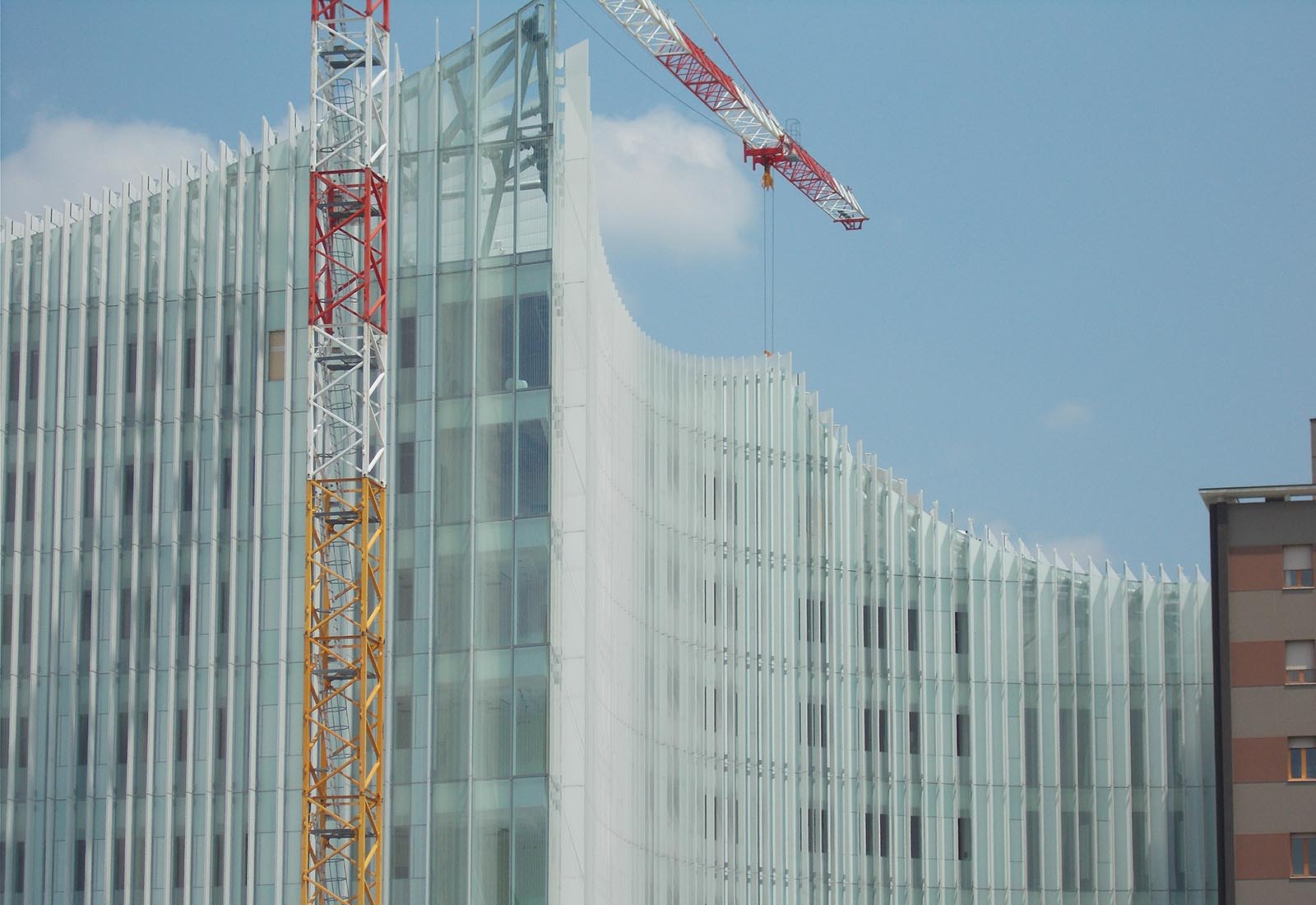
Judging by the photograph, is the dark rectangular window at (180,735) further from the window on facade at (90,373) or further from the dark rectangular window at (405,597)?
the window on facade at (90,373)

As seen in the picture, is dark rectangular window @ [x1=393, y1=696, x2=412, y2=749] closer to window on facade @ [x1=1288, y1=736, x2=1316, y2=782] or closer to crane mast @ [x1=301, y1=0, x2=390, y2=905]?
crane mast @ [x1=301, y1=0, x2=390, y2=905]

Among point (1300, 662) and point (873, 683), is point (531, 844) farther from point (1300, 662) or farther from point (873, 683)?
point (1300, 662)

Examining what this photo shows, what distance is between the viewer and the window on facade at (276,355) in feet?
243

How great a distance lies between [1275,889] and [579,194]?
125ft

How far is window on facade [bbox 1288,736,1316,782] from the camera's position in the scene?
7938 centimetres

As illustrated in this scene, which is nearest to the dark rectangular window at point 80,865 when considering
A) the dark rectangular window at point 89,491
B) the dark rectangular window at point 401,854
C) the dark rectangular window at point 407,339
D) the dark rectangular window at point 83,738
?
the dark rectangular window at point 83,738

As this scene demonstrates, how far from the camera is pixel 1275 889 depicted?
78.6m

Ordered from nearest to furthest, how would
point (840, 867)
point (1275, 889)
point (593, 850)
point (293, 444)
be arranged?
point (593, 850) < point (293, 444) < point (1275, 889) < point (840, 867)

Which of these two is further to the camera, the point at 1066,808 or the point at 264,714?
the point at 1066,808

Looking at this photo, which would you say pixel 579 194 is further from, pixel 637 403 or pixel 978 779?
pixel 978 779

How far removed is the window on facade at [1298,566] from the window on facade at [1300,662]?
2.38 meters

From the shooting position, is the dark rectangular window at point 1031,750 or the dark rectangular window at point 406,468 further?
the dark rectangular window at point 1031,750

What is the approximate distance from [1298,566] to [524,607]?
108ft

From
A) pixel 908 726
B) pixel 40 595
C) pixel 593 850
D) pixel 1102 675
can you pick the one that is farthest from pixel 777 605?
pixel 40 595
